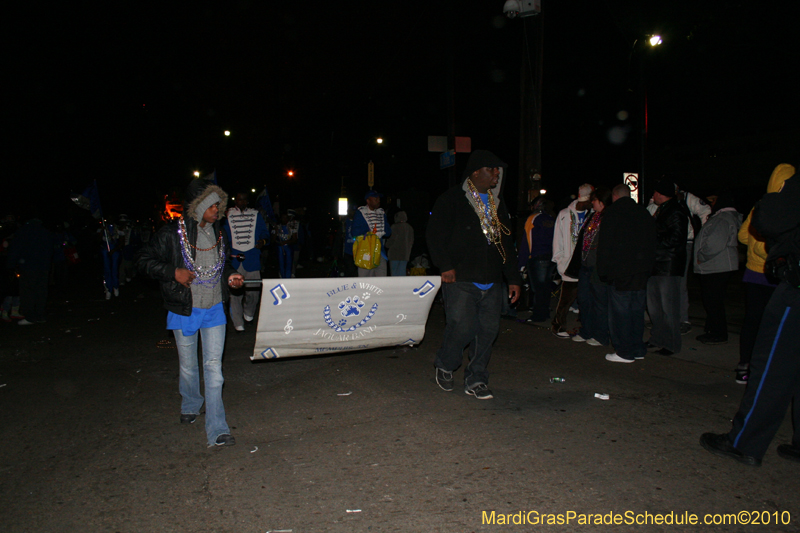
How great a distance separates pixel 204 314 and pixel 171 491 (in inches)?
49.8

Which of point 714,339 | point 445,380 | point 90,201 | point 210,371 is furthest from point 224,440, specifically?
point 90,201

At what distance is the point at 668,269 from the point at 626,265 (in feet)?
2.63

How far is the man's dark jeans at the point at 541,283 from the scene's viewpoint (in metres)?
8.69

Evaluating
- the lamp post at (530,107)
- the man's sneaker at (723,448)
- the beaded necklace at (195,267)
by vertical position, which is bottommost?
the man's sneaker at (723,448)

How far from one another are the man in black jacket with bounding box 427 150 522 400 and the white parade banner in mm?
487

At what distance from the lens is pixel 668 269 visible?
6.49 meters

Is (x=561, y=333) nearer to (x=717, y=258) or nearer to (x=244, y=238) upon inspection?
(x=717, y=258)

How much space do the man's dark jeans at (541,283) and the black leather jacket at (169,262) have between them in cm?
577

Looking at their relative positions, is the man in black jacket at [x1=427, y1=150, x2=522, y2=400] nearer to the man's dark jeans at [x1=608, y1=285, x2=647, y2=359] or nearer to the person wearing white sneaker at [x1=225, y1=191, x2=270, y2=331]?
the man's dark jeans at [x1=608, y1=285, x2=647, y2=359]

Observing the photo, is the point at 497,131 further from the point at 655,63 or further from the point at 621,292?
the point at 621,292

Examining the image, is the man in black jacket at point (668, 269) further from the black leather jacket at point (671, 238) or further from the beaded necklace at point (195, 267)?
the beaded necklace at point (195, 267)

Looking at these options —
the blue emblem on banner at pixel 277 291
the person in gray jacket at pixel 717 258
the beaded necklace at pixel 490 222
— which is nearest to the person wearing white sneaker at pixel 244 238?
the blue emblem on banner at pixel 277 291

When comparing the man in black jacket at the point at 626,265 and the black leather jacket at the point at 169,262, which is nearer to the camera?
the black leather jacket at the point at 169,262

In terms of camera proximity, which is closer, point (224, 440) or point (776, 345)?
point (776, 345)
